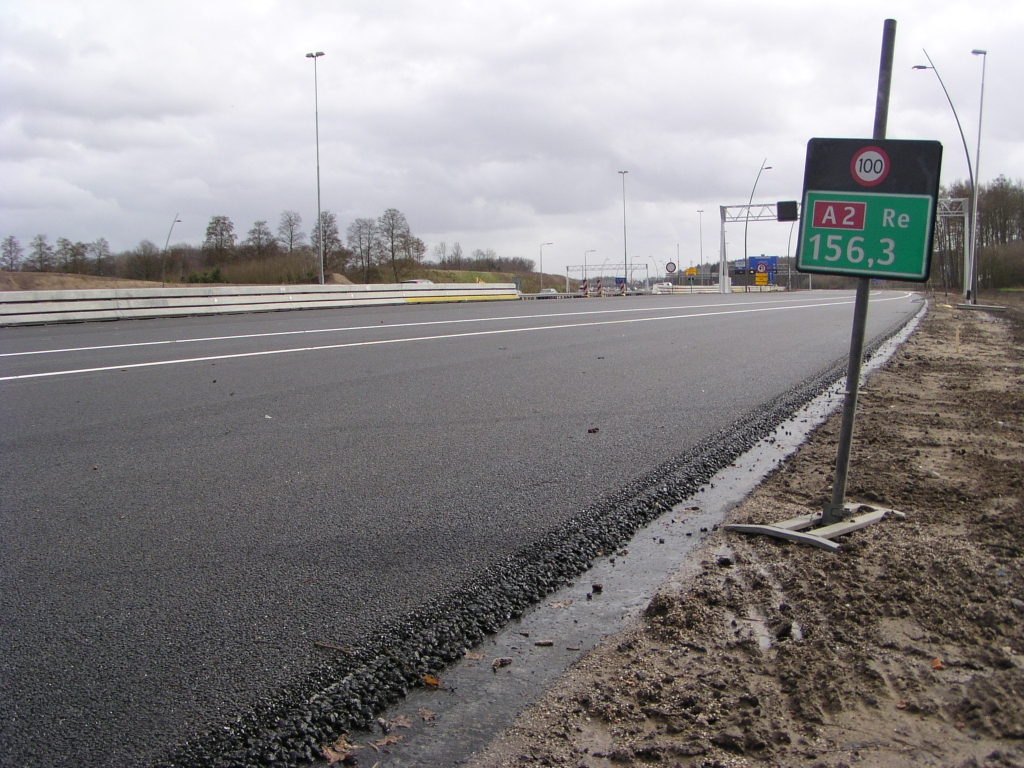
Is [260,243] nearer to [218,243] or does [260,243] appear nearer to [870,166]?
[218,243]

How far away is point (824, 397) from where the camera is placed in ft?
25.0

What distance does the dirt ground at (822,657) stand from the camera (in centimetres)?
206

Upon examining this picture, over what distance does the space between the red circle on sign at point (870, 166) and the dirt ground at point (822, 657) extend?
65.7 inches

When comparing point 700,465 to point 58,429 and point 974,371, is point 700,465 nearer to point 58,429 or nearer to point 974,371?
point 58,429

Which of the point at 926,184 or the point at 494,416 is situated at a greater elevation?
the point at 926,184

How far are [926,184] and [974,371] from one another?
7612 millimetres

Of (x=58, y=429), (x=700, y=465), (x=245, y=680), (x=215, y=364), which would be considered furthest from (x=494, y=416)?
(x=215, y=364)

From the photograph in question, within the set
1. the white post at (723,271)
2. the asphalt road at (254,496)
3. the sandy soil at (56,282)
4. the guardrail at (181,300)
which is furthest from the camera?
the white post at (723,271)

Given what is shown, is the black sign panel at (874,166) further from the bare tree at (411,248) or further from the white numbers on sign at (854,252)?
the bare tree at (411,248)

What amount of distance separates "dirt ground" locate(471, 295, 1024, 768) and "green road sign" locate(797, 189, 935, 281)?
1265 millimetres

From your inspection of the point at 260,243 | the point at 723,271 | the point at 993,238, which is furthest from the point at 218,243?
the point at 993,238

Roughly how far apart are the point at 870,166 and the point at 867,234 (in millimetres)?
325

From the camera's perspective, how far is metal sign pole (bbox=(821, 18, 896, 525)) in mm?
3684

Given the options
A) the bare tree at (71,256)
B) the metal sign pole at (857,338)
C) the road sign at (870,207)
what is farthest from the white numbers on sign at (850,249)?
the bare tree at (71,256)
